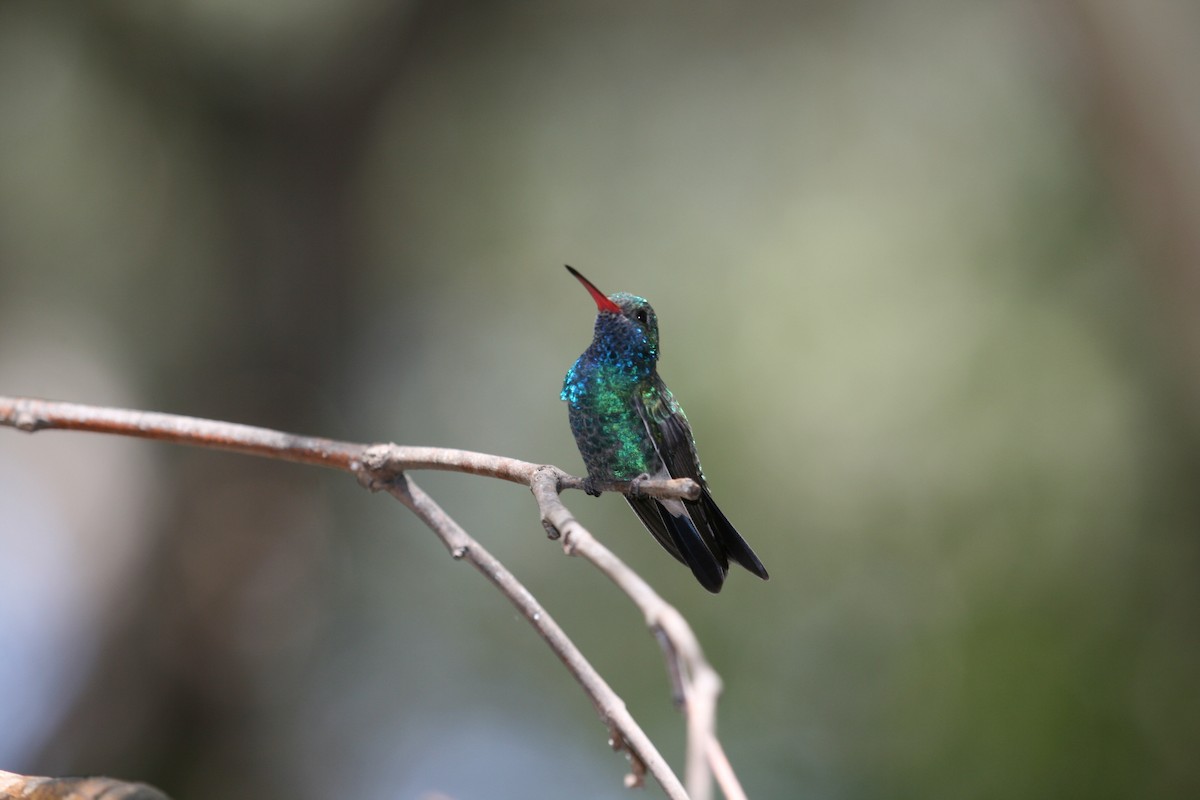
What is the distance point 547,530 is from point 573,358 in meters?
3.11

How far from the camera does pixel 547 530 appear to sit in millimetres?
925

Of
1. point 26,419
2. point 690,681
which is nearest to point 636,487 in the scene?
point 690,681

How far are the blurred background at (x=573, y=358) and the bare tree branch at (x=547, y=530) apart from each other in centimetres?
233

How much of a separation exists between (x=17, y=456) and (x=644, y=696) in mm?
2364

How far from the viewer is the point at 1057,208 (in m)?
4.10

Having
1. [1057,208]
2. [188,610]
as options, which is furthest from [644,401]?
[1057,208]

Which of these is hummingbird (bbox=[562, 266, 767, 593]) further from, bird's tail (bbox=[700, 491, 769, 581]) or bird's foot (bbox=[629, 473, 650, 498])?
bird's tail (bbox=[700, 491, 769, 581])

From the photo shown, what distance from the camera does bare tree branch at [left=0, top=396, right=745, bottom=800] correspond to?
1.74ft

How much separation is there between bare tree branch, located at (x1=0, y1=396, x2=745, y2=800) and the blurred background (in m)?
2.33

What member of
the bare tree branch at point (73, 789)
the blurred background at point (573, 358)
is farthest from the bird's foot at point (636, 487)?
the blurred background at point (573, 358)

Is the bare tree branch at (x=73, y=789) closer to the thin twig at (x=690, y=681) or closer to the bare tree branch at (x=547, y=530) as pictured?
the bare tree branch at (x=547, y=530)

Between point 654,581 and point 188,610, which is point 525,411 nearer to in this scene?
point 654,581

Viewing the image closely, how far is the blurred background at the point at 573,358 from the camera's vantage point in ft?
12.0

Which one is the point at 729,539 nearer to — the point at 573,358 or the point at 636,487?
the point at 636,487
